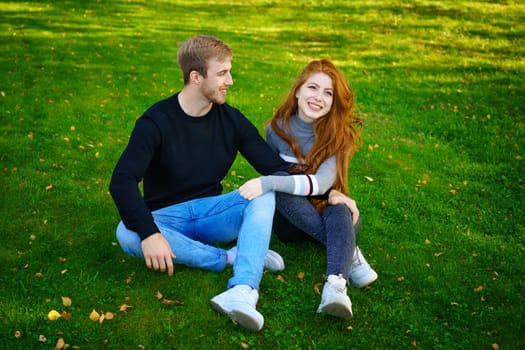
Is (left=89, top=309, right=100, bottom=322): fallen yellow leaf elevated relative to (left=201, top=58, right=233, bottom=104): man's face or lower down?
lower down

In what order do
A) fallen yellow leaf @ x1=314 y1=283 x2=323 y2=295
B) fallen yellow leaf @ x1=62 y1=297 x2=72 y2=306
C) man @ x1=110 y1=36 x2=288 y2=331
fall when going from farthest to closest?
fallen yellow leaf @ x1=314 y1=283 x2=323 y2=295
fallen yellow leaf @ x1=62 y1=297 x2=72 y2=306
man @ x1=110 y1=36 x2=288 y2=331

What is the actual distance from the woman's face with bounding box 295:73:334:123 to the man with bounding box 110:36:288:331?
54cm

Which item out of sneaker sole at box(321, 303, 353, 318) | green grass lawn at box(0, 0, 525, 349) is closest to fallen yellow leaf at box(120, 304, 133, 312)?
green grass lawn at box(0, 0, 525, 349)

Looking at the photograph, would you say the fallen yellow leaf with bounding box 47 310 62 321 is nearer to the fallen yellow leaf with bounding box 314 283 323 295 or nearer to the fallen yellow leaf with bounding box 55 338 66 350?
the fallen yellow leaf with bounding box 55 338 66 350

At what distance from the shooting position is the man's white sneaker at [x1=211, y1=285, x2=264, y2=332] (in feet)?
12.0

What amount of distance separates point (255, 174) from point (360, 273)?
2.97m

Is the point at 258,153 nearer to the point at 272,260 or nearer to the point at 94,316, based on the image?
the point at 272,260

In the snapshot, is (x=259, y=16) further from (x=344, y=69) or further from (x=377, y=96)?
(x=377, y=96)

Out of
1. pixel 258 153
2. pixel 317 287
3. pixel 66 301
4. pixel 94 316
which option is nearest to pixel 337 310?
pixel 317 287

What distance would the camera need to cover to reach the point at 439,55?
12.6 meters

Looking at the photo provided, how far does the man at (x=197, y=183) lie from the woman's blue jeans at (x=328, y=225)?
0.94ft

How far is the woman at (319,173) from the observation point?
4.18 metres

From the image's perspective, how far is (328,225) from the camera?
14.2 ft

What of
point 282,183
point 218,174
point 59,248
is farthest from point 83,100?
point 282,183
